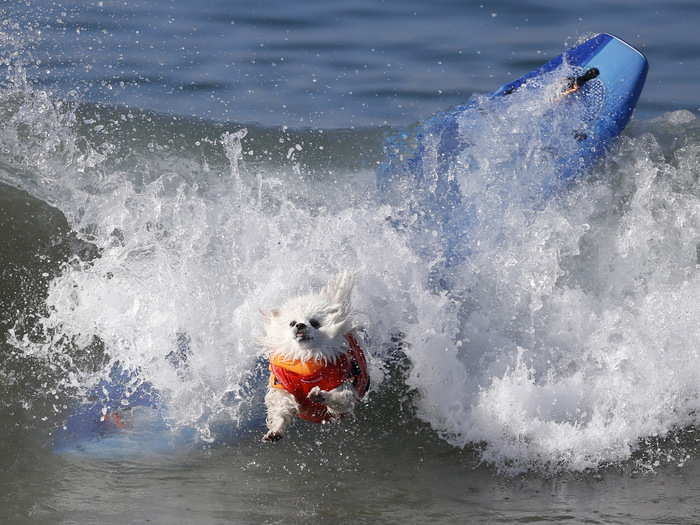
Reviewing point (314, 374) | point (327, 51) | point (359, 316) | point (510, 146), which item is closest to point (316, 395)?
point (314, 374)

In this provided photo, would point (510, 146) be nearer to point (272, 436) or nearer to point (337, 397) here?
point (337, 397)

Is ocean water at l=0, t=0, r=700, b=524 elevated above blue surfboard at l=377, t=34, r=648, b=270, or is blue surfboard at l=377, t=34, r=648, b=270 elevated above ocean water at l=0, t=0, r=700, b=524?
blue surfboard at l=377, t=34, r=648, b=270

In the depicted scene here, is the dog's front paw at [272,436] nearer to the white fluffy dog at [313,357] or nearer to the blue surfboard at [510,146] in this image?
the white fluffy dog at [313,357]

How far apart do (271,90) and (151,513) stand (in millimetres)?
6311

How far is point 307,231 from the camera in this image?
6.08m

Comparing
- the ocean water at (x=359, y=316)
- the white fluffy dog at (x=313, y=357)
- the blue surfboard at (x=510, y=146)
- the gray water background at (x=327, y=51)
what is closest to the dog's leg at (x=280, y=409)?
the white fluffy dog at (x=313, y=357)

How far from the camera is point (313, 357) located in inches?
187

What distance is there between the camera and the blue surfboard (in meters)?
6.52

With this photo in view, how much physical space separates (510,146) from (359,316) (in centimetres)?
212

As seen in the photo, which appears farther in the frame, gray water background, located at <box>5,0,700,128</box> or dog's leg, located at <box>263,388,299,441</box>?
gray water background, located at <box>5,0,700,128</box>

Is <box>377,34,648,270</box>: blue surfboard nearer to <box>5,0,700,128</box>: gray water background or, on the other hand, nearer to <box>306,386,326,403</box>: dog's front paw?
<box>306,386,326,403</box>: dog's front paw

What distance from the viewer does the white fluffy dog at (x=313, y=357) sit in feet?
15.5

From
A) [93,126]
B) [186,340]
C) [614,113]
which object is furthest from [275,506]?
[93,126]

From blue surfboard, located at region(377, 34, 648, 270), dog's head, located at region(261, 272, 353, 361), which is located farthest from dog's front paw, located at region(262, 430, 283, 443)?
blue surfboard, located at region(377, 34, 648, 270)
